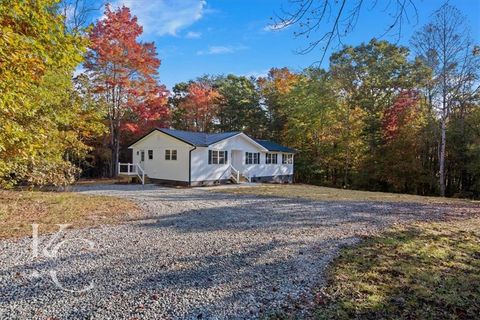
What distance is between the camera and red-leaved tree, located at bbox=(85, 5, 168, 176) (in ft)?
65.3

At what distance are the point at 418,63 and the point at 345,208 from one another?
19014 mm

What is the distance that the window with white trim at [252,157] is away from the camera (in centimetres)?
2022

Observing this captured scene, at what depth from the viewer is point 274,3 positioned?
A: 293cm

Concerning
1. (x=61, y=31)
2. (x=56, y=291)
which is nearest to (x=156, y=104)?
(x=61, y=31)

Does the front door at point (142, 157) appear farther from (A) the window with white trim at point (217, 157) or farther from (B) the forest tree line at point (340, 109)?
(A) the window with white trim at point (217, 157)

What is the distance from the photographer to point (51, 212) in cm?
716

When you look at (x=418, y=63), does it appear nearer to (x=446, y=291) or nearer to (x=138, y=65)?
(x=138, y=65)

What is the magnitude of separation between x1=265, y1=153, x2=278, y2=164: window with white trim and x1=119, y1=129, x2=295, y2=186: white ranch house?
3.9 inches

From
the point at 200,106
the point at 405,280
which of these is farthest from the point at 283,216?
the point at 200,106

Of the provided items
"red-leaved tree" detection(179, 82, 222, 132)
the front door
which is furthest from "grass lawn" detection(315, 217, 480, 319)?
"red-leaved tree" detection(179, 82, 222, 132)

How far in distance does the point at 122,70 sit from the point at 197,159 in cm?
941

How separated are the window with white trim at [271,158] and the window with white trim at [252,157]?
3.56 ft

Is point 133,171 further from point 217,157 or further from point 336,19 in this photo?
point 336,19

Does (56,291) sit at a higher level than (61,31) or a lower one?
lower
